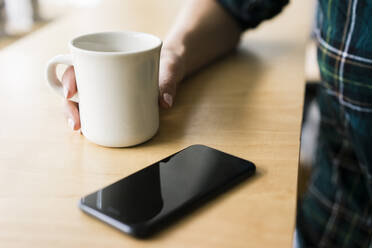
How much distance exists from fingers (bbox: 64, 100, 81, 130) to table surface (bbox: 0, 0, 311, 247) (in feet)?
0.04

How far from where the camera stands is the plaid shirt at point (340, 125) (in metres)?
0.67

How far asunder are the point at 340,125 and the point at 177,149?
0.40 metres

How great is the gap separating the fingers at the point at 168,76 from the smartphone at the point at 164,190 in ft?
0.31

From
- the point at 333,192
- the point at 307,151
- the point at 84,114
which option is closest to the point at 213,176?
the point at 84,114

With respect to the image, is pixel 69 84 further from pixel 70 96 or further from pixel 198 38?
pixel 198 38

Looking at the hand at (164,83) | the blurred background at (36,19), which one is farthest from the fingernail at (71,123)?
the blurred background at (36,19)

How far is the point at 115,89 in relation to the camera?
1.54 ft

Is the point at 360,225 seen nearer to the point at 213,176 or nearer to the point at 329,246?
the point at 329,246

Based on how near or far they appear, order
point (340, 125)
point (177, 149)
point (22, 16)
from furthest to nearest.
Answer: point (22, 16) < point (340, 125) < point (177, 149)

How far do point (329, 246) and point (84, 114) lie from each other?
0.61 meters

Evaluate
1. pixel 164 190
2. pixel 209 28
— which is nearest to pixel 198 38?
pixel 209 28

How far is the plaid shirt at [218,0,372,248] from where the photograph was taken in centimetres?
67

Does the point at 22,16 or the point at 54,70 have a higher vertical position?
the point at 54,70

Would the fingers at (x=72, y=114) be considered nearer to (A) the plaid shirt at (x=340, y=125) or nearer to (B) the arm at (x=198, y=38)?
(B) the arm at (x=198, y=38)
